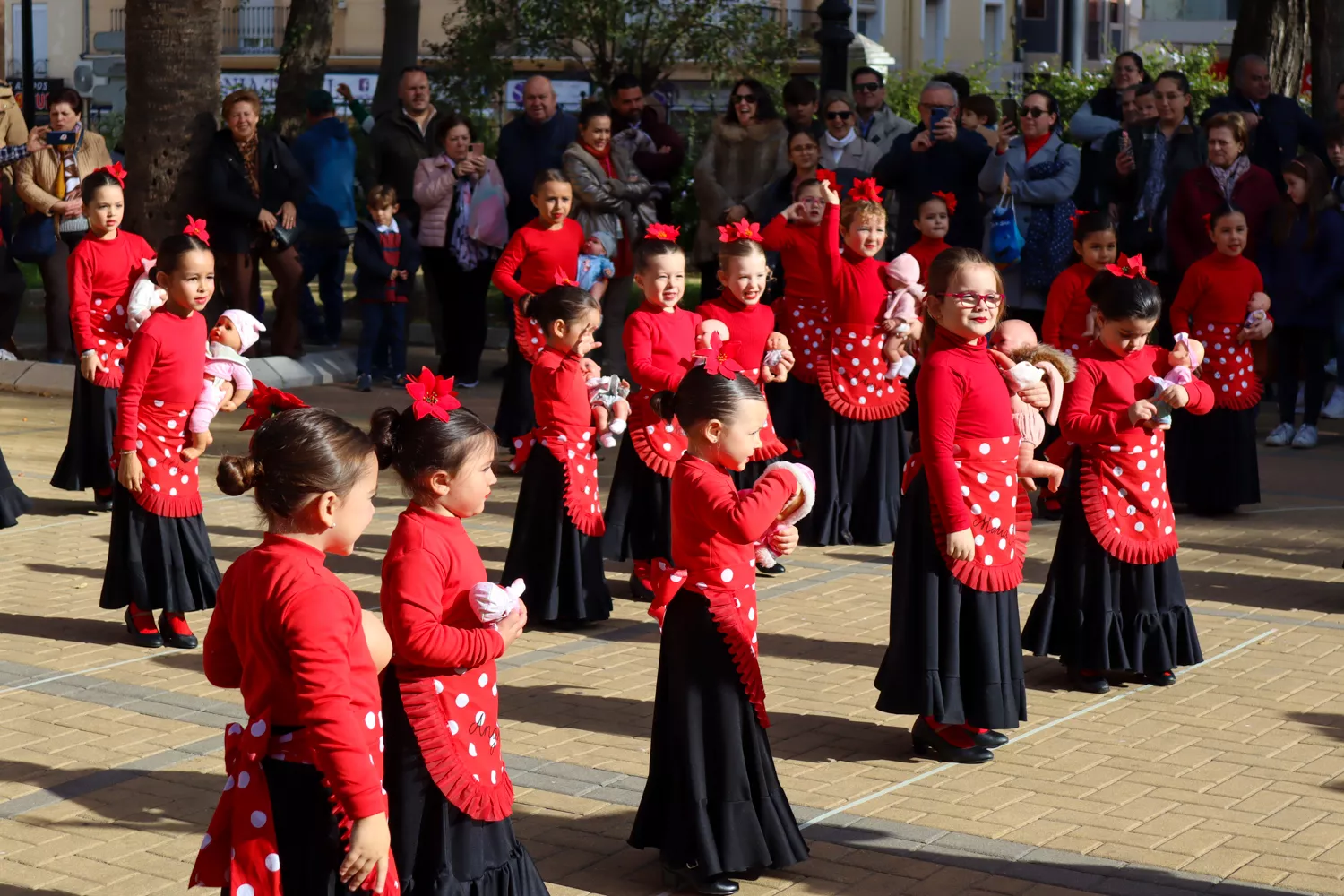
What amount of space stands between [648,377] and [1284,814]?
3.37 m

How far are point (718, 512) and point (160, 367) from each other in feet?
10.5

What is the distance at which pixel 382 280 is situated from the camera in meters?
14.8

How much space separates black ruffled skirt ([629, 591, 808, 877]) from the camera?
491cm

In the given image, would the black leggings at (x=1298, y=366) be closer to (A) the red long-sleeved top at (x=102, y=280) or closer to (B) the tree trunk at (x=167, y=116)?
(A) the red long-sleeved top at (x=102, y=280)

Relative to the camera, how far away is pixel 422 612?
→ 4137mm

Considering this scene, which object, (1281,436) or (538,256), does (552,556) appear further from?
(1281,436)

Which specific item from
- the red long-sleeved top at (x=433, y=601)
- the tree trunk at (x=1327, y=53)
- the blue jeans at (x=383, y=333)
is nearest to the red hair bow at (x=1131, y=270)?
the red long-sleeved top at (x=433, y=601)

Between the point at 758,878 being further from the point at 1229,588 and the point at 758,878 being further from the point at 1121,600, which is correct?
the point at 1229,588

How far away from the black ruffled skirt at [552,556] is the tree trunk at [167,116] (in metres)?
7.53

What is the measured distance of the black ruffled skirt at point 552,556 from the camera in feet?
26.1

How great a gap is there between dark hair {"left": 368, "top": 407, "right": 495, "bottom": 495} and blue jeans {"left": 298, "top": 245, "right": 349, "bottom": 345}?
12.1 m

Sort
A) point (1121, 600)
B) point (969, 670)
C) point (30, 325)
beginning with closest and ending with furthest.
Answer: point (969, 670)
point (1121, 600)
point (30, 325)

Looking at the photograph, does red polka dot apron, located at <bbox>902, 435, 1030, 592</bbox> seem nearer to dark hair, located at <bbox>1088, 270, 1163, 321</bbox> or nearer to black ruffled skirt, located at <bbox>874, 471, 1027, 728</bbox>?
black ruffled skirt, located at <bbox>874, 471, 1027, 728</bbox>

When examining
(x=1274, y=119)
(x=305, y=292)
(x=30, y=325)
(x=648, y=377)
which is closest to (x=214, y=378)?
(x=648, y=377)
